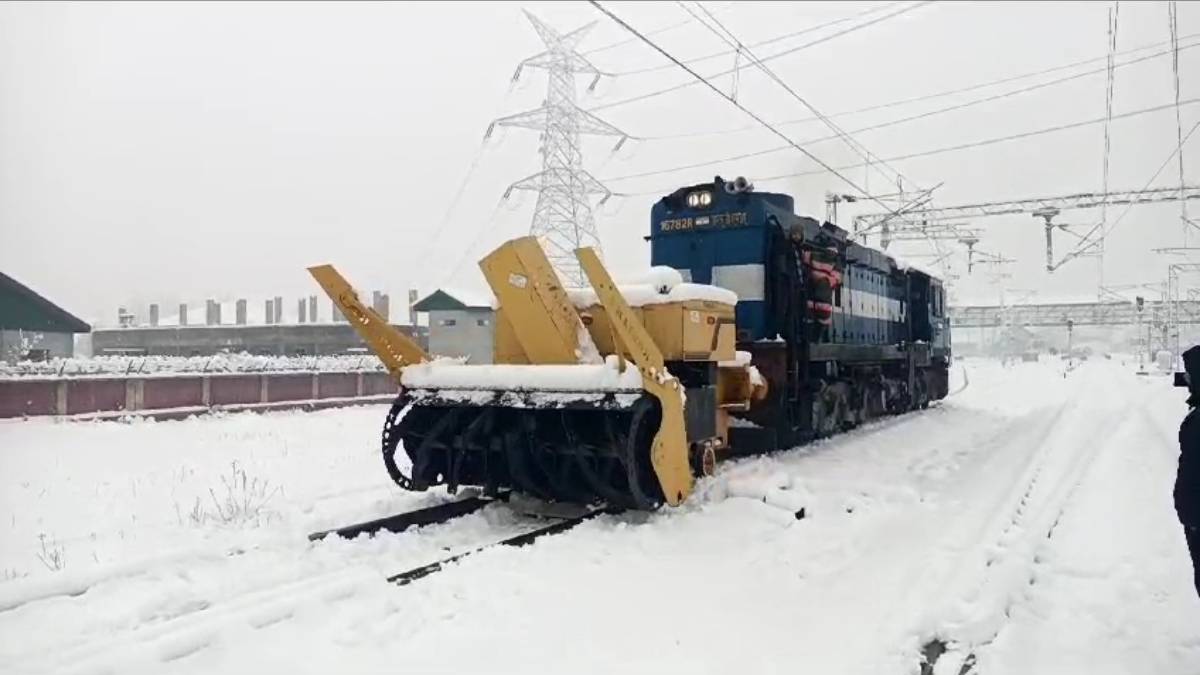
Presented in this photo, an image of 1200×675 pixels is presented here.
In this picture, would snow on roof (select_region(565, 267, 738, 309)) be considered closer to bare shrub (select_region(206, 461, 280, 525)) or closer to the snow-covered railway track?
the snow-covered railway track

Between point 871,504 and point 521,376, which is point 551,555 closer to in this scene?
point 521,376

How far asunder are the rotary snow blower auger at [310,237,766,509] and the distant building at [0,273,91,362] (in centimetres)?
327

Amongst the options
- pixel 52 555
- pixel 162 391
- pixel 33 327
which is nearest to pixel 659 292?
pixel 52 555

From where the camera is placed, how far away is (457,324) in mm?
26875

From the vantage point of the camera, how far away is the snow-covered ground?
407cm

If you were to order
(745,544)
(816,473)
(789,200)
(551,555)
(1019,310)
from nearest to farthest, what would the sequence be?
1. (551,555)
2. (745,544)
3. (816,473)
4. (789,200)
5. (1019,310)

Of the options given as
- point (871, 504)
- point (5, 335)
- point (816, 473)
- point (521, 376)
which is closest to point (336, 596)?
point (521, 376)

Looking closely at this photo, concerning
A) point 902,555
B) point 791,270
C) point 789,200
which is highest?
point 789,200

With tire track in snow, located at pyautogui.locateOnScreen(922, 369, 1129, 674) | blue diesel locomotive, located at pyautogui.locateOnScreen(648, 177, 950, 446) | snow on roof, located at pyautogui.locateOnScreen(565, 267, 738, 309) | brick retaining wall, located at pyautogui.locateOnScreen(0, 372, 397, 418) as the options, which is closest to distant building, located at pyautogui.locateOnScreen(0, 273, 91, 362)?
brick retaining wall, located at pyautogui.locateOnScreen(0, 372, 397, 418)

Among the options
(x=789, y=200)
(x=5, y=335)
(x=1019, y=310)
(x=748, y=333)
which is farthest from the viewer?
(x=1019, y=310)

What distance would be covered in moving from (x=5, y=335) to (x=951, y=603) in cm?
1328

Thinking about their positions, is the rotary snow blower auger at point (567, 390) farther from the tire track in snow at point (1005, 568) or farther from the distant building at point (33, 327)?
the distant building at point (33, 327)

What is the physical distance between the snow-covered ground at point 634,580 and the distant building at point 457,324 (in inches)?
649

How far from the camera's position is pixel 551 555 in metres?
5.68
